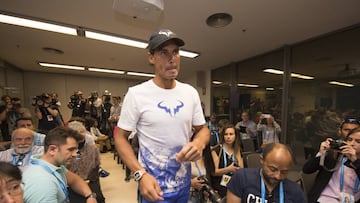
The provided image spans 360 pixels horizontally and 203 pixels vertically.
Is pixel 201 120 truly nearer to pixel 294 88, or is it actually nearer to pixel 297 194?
pixel 297 194

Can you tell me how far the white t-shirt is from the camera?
79cm

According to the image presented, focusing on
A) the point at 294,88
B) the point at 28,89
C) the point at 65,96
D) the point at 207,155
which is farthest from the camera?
the point at 65,96

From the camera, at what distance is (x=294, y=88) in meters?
3.74

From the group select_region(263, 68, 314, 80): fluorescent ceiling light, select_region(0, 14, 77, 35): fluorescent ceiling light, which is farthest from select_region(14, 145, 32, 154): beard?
select_region(263, 68, 314, 80): fluorescent ceiling light

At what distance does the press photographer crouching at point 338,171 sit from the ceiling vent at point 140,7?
2.20 metres

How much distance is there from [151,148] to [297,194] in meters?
1.03

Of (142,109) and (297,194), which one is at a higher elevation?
(142,109)

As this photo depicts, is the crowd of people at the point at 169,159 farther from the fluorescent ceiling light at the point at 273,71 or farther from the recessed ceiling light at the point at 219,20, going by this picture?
the fluorescent ceiling light at the point at 273,71

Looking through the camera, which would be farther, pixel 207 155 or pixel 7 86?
pixel 7 86

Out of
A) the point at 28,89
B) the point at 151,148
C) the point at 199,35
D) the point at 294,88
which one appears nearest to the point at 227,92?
the point at 294,88

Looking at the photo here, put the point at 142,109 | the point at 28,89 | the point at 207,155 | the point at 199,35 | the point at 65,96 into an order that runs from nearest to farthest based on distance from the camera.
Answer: the point at 142,109
the point at 207,155
the point at 199,35
the point at 28,89
the point at 65,96

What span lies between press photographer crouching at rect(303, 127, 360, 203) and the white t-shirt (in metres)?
1.62

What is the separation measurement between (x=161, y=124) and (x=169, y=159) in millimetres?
156

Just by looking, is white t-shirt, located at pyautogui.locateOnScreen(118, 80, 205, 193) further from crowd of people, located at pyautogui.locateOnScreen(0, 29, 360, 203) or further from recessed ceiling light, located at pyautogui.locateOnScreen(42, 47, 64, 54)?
recessed ceiling light, located at pyautogui.locateOnScreen(42, 47, 64, 54)
